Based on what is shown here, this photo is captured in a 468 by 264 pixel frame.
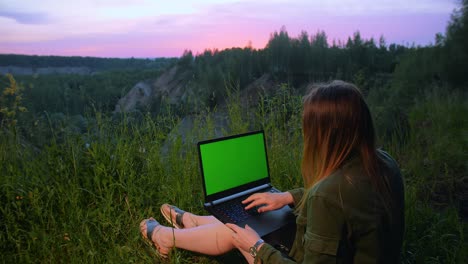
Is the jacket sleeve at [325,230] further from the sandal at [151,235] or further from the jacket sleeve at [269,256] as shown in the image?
the sandal at [151,235]

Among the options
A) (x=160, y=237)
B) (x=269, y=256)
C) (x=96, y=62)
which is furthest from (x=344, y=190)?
(x=96, y=62)

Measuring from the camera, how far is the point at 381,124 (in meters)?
5.72

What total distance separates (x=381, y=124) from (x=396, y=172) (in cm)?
466

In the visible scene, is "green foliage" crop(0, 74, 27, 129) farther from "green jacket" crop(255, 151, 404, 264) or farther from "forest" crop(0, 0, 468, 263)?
"green jacket" crop(255, 151, 404, 264)

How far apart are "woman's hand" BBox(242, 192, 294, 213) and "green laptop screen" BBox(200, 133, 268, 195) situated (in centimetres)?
22

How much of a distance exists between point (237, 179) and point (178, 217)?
0.52m

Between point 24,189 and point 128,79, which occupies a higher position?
point 128,79

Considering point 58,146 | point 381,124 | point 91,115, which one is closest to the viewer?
point 58,146

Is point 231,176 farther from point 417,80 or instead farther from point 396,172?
point 417,80

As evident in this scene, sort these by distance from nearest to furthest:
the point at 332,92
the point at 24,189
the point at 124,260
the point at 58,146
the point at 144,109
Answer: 1. the point at 332,92
2. the point at 124,260
3. the point at 24,189
4. the point at 58,146
5. the point at 144,109

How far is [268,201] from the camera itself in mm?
1984

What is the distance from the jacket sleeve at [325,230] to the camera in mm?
1200

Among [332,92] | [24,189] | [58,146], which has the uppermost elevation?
[332,92]

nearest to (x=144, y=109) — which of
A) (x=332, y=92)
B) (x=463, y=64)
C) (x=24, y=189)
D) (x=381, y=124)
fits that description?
(x=24, y=189)
